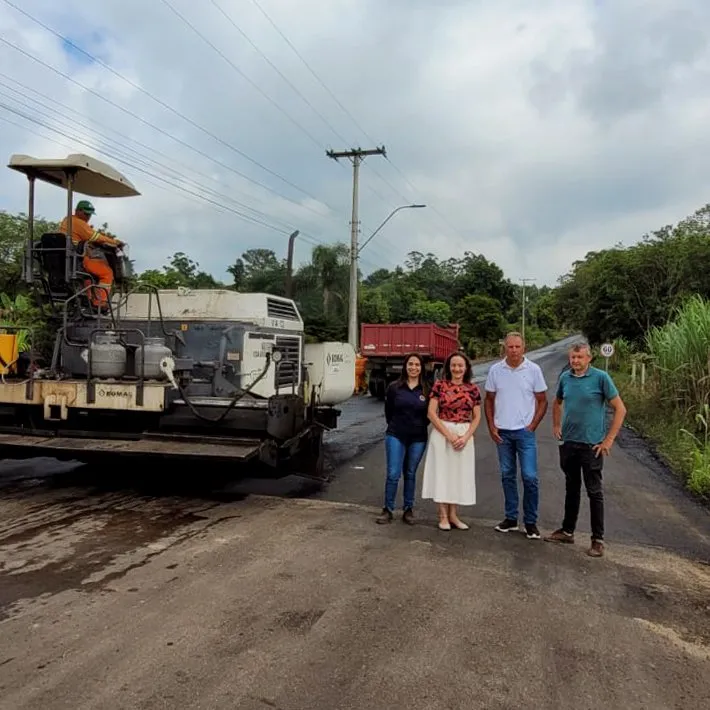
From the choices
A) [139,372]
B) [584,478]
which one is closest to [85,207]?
[139,372]

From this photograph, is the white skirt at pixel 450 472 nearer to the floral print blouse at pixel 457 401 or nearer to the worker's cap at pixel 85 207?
the floral print blouse at pixel 457 401

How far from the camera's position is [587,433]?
5203 mm

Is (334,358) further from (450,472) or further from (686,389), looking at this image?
(686,389)

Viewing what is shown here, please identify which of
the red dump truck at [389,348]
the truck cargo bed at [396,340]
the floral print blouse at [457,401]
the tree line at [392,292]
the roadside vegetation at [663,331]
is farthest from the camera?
the tree line at [392,292]

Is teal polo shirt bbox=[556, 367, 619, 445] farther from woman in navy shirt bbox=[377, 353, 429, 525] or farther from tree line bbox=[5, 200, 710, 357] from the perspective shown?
tree line bbox=[5, 200, 710, 357]

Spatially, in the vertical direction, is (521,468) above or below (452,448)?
below

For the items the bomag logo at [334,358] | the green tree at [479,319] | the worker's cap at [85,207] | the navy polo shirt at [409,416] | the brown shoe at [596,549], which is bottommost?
the brown shoe at [596,549]

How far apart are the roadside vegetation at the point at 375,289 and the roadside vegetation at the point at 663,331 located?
6.26 meters

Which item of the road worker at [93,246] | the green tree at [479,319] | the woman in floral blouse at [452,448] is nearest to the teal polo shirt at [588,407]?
the woman in floral blouse at [452,448]

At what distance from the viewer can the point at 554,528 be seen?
19.7 ft

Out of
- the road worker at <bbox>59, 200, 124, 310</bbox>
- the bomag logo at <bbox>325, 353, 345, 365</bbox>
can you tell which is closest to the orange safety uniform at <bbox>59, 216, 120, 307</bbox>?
the road worker at <bbox>59, 200, 124, 310</bbox>

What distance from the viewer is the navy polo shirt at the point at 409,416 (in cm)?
582

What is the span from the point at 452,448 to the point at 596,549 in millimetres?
1337

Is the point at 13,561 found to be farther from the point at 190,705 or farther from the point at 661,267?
the point at 661,267
